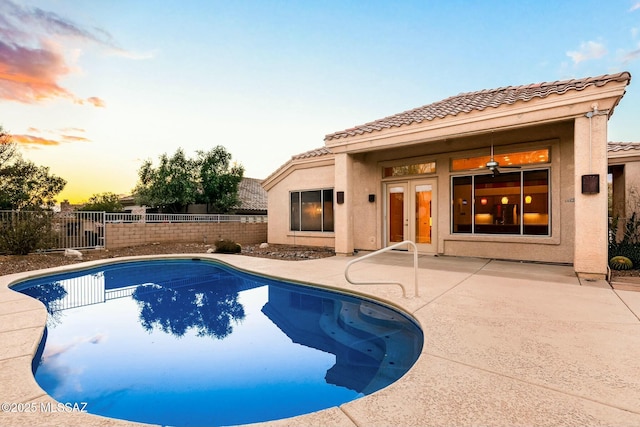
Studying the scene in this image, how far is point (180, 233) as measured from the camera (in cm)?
1487

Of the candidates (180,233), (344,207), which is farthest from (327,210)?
(180,233)

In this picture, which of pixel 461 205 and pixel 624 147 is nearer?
pixel 461 205

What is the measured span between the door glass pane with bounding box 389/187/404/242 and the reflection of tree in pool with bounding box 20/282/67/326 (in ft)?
30.9

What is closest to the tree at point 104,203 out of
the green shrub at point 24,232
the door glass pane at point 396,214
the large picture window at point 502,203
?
the green shrub at point 24,232

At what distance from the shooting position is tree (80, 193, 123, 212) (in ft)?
82.7

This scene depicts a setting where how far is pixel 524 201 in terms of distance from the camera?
8594 mm

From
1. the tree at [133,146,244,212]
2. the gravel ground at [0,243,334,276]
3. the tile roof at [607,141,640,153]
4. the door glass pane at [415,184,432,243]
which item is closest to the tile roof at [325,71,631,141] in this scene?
the door glass pane at [415,184,432,243]

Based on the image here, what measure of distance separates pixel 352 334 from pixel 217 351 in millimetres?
1956

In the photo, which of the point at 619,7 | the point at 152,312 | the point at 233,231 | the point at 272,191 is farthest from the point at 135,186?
the point at 619,7

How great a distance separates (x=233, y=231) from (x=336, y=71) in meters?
9.66

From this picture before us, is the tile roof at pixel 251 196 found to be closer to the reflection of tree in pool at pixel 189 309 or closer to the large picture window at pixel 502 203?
the reflection of tree in pool at pixel 189 309

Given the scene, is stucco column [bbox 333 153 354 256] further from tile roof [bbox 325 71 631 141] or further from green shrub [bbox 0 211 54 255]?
green shrub [bbox 0 211 54 255]

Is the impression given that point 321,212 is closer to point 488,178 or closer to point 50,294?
point 488,178

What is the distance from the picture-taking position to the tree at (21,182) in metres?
18.0
